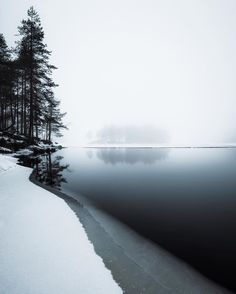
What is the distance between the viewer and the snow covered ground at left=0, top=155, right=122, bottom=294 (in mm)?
3004

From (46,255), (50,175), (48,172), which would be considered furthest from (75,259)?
(48,172)

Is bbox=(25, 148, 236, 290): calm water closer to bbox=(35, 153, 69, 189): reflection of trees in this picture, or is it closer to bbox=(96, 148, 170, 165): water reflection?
bbox=(35, 153, 69, 189): reflection of trees

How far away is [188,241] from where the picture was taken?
5.96 meters

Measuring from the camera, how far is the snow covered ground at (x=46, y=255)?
300 centimetres

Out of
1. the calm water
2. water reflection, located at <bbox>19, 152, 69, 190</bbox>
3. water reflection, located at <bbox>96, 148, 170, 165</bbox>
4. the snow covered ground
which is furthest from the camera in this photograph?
water reflection, located at <bbox>96, 148, 170, 165</bbox>

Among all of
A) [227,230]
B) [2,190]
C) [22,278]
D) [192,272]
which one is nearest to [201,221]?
[227,230]

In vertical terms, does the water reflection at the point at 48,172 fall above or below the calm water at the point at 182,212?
above

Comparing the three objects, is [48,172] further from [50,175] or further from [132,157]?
[132,157]

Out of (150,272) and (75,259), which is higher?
(75,259)

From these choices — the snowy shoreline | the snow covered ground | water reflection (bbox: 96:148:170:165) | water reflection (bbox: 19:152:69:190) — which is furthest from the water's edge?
water reflection (bbox: 96:148:170:165)

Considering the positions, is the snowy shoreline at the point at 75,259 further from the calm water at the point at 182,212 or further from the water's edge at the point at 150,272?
the calm water at the point at 182,212

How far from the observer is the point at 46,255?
3.76 m

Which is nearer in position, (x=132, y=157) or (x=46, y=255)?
(x=46, y=255)

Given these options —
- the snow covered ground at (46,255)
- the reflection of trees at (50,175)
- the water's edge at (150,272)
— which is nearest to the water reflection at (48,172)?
the reflection of trees at (50,175)
